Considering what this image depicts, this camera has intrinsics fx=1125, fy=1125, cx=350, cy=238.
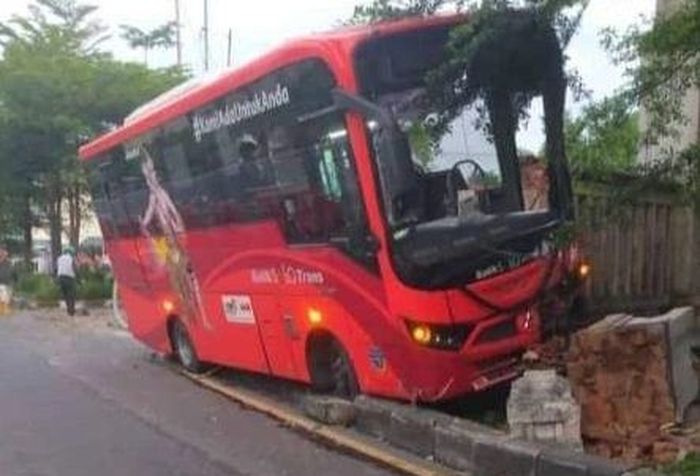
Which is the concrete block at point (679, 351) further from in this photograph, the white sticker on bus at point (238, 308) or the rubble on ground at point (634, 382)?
the white sticker on bus at point (238, 308)

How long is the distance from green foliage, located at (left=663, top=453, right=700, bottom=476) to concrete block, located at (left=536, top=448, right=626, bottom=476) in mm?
265

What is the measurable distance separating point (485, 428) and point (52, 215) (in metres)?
28.3

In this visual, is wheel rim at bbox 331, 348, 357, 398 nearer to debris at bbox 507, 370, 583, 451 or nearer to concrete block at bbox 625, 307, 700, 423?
debris at bbox 507, 370, 583, 451

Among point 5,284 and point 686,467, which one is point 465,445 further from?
point 5,284

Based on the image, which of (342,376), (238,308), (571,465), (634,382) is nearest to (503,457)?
(571,465)

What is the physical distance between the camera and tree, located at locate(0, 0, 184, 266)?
103 ft

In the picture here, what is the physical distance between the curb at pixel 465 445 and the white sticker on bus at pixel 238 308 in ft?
7.90

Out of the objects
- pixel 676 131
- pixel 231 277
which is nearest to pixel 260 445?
pixel 231 277

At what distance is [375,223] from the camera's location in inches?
344

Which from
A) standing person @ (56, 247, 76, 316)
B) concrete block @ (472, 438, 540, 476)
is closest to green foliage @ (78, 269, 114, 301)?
standing person @ (56, 247, 76, 316)

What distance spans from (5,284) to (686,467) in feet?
100.0

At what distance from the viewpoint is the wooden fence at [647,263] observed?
34.9 ft

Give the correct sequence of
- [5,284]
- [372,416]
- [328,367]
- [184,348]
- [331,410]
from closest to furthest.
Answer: [372,416], [331,410], [328,367], [184,348], [5,284]

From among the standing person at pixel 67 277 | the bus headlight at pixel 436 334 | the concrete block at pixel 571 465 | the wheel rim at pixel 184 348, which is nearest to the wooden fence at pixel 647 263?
the bus headlight at pixel 436 334
